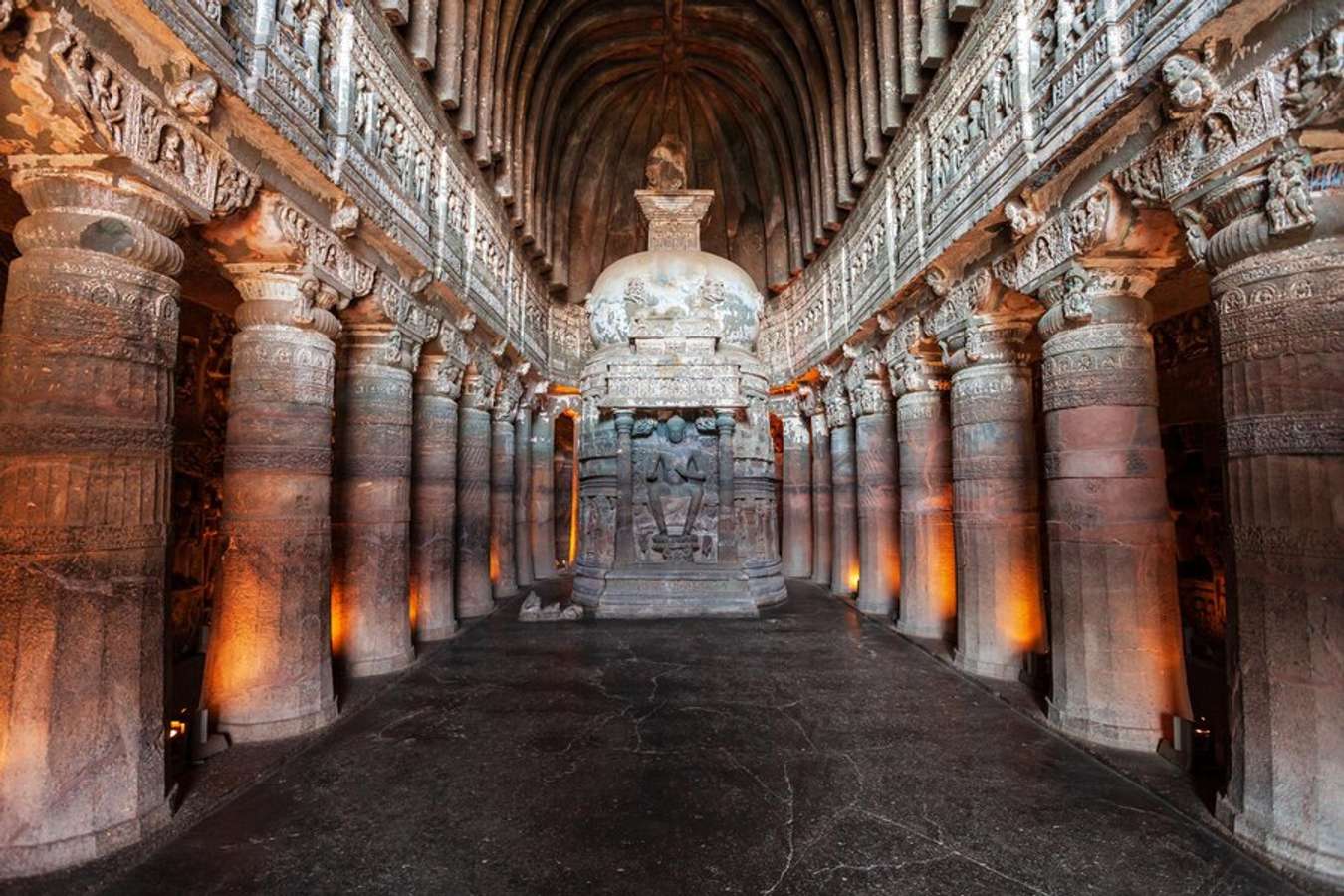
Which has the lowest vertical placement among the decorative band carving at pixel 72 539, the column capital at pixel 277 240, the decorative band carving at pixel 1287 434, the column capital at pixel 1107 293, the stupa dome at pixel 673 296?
the decorative band carving at pixel 72 539

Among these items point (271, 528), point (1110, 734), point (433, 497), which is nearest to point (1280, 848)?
point (1110, 734)

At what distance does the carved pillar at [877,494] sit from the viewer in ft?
31.5

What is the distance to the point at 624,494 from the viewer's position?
9.86 metres

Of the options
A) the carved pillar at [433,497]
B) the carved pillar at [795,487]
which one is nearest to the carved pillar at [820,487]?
the carved pillar at [795,487]

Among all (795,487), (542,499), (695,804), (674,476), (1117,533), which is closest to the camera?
(695,804)

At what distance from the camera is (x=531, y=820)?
351 centimetres

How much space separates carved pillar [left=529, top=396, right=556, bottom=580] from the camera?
548 inches

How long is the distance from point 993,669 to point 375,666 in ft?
20.9

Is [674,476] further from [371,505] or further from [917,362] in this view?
[371,505]

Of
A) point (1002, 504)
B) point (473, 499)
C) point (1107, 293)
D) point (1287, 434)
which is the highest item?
point (1107, 293)

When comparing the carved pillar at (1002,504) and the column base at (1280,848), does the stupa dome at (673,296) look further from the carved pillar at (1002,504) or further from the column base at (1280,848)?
the column base at (1280,848)

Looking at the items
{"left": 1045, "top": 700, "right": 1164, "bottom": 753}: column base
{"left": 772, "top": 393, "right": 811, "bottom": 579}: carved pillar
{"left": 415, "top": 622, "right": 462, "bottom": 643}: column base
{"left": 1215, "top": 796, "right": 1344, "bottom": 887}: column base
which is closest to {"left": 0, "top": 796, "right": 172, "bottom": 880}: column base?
{"left": 415, "top": 622, "right": 462, "bottom": 643}: column base

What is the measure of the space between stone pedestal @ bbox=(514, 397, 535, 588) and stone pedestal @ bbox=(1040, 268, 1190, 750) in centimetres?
970

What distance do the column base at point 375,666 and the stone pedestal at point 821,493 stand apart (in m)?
8.60
